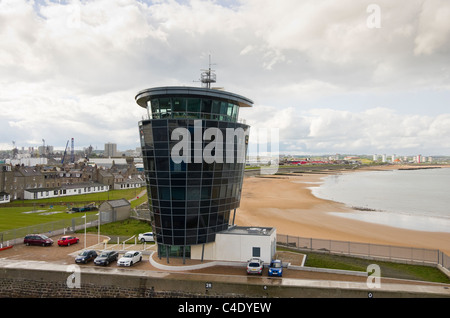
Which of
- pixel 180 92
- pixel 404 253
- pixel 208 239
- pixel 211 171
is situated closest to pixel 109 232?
pixel 208 239

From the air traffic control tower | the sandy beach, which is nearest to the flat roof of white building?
the air traffic control tower

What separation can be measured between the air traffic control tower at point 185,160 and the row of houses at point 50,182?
58857 millimetres

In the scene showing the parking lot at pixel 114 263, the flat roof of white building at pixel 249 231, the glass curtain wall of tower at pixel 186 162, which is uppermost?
the glass curtain wall of tower at pixel 186 162

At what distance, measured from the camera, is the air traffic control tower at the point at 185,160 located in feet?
86.7

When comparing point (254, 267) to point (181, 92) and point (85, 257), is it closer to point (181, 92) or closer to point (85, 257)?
point (85, 257)

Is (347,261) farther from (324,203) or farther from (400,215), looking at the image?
(324,203)

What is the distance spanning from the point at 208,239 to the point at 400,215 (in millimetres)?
48267

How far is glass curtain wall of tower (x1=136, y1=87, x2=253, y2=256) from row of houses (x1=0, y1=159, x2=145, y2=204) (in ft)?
193

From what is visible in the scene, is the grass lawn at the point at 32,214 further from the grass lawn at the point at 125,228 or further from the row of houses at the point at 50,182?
the row of houses at the point at 50,182

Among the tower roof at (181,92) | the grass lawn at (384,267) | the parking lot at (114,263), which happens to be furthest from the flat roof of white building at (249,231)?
the tower roof at (181,92)

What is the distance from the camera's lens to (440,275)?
25422mm

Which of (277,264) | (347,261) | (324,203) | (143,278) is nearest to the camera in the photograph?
(143,278)

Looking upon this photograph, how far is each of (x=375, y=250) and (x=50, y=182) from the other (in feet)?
269
